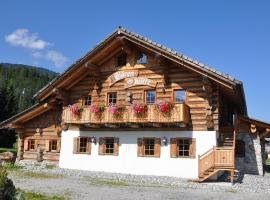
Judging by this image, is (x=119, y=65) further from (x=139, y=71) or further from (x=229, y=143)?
(x=229, y=143)

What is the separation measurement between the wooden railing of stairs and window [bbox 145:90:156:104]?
16.3ft

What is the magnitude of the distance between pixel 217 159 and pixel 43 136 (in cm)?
1330

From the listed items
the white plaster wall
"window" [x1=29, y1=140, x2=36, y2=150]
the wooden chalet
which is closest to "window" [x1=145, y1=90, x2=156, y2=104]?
the wooden chalet

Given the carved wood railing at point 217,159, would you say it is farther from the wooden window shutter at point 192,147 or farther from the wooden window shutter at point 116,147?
the wooden window shutter at point 116,147

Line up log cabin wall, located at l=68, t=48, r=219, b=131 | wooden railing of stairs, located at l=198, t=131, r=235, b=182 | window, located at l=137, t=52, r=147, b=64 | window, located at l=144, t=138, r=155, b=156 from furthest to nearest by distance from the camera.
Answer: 1. window, located at l=137, t=52, r=147, b=64
2. window, located at l=144, t=138, r=155, b=156
3. log cabin wall, located at l=68, t=48, r=219, b=131
4. wooden railing of stairs, located at l=198, t=131, r=235, b=182

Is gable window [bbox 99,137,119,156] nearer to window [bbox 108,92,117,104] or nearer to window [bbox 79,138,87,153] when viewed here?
window [bbox 79,138,87,153]

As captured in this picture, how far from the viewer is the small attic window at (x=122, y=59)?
23906mm

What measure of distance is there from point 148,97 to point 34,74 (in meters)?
147

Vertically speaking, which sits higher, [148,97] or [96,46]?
[96,46]

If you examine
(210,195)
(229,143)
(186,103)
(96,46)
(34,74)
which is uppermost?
(34,74)

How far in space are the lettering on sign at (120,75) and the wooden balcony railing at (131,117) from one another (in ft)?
7.34

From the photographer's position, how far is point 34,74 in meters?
162

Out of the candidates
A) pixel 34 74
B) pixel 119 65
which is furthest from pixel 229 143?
pixel 34 74

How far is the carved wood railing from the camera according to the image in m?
18.5
